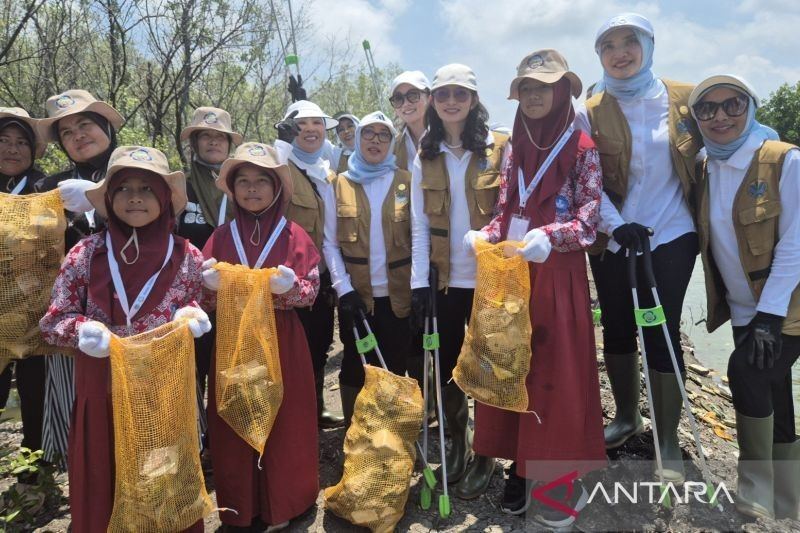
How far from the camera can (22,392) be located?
3445mm

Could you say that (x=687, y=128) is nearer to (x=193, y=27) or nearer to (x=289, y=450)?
(x=289, y=450)

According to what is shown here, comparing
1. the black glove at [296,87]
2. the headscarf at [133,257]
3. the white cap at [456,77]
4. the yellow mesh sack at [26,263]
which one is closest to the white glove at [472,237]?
the white cap at [456,77]

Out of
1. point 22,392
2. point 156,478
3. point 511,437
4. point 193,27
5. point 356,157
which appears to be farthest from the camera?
point 193,27

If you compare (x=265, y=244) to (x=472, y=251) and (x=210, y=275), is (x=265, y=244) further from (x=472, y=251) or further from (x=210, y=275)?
(x=472, y=251)

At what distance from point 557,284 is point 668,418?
3.81 ft

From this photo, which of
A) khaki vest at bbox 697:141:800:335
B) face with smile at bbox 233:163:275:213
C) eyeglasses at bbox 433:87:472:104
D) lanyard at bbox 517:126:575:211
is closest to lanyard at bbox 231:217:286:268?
face with smile at bbox 233:163:275:213

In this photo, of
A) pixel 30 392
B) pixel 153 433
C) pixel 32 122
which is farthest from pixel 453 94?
pixel 30 392

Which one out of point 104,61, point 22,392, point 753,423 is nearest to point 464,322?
point 753,423

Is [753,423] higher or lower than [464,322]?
lower

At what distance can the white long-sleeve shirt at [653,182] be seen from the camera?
3.12m

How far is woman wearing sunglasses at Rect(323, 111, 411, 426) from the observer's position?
3605 mm

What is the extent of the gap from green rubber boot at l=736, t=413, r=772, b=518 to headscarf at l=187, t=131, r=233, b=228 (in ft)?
11.3

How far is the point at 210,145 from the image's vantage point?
3814 mm

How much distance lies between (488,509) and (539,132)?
229 cm
